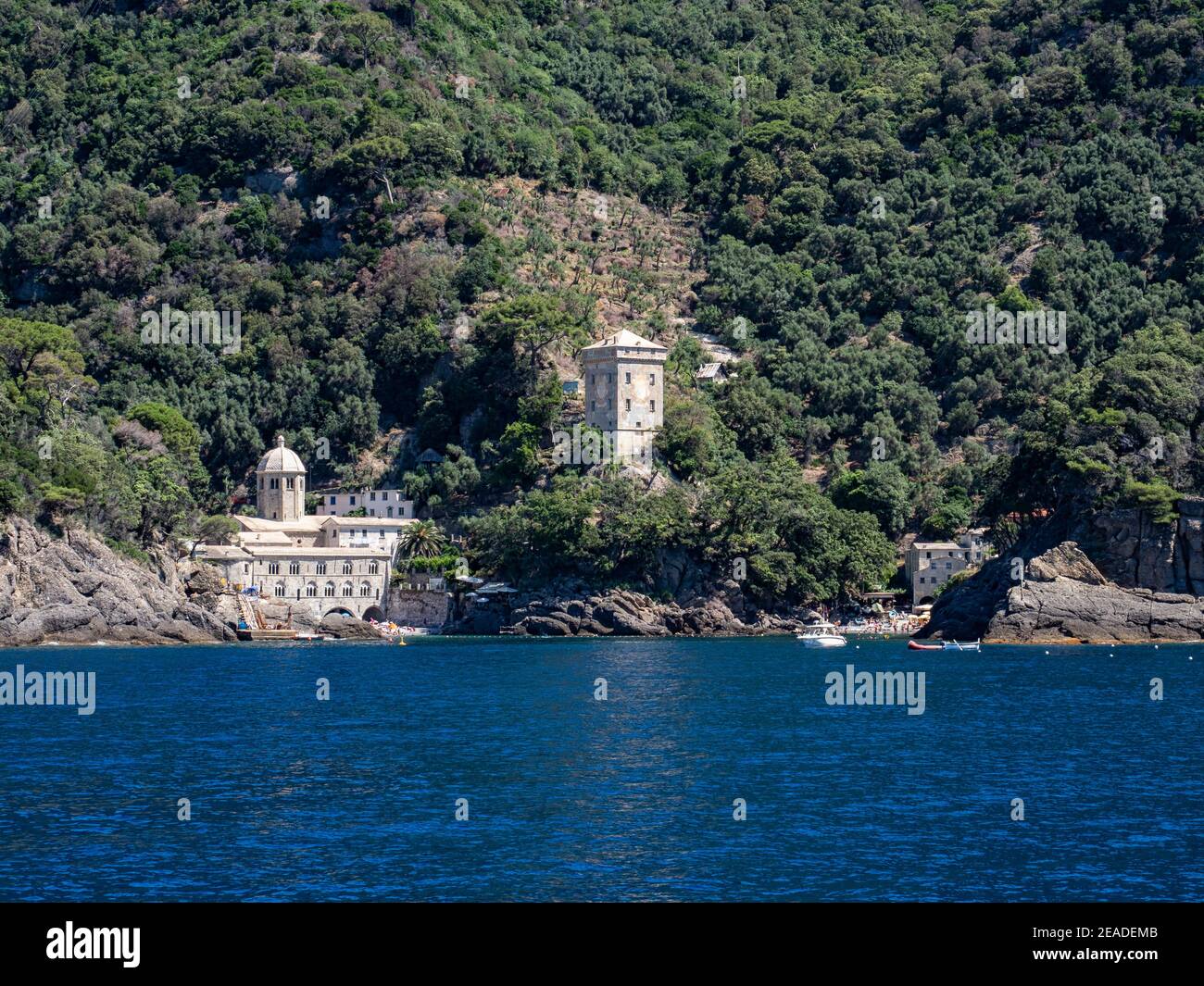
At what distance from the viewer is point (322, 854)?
35625mm

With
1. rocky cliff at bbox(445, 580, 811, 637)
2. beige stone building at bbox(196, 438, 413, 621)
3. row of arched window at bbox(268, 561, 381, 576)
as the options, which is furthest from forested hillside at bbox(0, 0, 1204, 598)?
row of arched window at bbox(268, 561, 381, 576)

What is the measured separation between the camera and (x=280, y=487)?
439ft

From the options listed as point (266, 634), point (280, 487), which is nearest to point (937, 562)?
point (266, 634)

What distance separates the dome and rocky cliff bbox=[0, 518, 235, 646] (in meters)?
23.0

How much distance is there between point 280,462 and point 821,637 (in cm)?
4765

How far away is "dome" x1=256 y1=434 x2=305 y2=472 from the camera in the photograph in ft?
440

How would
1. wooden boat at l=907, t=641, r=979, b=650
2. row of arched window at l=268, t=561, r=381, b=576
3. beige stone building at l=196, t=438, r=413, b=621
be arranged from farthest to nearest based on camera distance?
row of arched window at l=268, t=561, r=381, b=576 → beige stone building at l=196, t=438, r=413, b=621 → wooden boat at l=907, t=641, r=979, b=650

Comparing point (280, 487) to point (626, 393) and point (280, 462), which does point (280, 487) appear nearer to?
point (280, 462)

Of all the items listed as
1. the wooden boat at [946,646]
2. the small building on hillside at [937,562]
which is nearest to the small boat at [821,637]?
the wooden boat at [946,646]

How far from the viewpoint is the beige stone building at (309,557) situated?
407 ft

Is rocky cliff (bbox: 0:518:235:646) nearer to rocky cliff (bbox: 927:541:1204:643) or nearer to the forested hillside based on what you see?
the forested hillside

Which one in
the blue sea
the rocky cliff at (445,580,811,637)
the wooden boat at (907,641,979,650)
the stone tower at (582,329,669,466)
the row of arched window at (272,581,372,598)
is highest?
the stone tower at (582,329,669,466)

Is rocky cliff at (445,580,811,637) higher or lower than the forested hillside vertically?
lower

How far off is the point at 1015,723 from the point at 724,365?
89.5m
